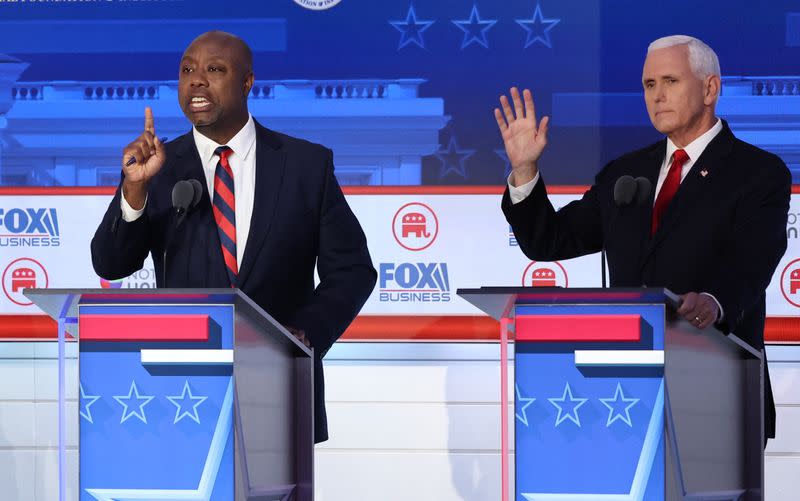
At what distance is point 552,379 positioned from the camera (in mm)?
2387

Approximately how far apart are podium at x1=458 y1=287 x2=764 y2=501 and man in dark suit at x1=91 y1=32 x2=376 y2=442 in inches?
26.8

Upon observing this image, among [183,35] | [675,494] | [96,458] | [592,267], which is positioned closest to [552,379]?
[675,494]

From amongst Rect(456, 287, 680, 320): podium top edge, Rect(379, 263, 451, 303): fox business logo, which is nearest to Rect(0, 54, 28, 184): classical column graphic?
Rect(379, 263, 451, 303): fox business logo

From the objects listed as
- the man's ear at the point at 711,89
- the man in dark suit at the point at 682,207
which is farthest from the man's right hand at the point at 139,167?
the man's ear at the point at 711,89

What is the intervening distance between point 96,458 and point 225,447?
0.26 m

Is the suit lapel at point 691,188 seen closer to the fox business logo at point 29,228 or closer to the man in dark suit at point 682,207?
the man in dark suit at point 682,207

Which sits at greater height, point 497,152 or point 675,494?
point 497,152

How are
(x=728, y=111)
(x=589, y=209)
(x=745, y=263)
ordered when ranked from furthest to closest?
(x=728, y=111)
(x=589, y=209)
(x=745, y=263)

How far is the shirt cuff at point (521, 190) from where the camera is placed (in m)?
3.17

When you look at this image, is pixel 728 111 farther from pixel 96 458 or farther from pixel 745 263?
pixel 96 458

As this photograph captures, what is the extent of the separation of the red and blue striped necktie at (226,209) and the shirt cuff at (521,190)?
0.73 m

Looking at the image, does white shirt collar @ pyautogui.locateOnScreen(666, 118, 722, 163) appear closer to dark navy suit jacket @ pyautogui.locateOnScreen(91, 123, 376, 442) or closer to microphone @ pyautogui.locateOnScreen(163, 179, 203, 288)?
dark navy suit jacket @ pyautogui.locateOnScreen(91, 123, 376, 442)

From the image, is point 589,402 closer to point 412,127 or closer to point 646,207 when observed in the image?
point 646,207

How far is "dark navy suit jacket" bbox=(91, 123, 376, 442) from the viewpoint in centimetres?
297
